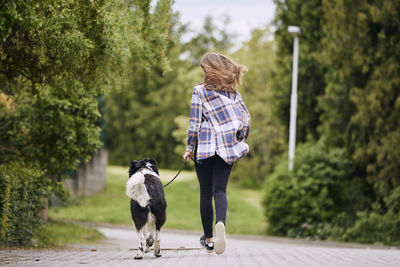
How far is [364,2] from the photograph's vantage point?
67.8 feet

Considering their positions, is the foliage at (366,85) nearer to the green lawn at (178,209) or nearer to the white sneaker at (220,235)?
the green lawn at (178,209)

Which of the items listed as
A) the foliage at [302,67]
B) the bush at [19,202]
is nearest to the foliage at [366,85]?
the foliage at [302,67]

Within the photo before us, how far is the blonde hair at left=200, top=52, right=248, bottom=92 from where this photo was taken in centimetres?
734

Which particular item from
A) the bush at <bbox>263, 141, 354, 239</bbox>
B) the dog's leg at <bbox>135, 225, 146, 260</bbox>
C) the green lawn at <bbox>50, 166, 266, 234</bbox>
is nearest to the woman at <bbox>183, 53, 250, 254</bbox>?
the dog's leg at <bbox>135, 225, 146, 260</bbox>

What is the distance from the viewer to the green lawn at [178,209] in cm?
2757

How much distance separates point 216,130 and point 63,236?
9.97 m

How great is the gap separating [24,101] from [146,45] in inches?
130

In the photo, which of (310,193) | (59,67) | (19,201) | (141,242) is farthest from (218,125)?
(310,193)

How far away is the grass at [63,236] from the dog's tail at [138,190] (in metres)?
5.70

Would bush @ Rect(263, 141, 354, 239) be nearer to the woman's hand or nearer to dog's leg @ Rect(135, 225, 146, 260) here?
dog's leg @ Rect(135, 225, 146, 260)

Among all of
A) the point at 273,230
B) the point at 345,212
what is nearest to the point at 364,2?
the point at 345,212

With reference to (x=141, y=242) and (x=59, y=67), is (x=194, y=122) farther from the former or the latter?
(x=59, y=67)

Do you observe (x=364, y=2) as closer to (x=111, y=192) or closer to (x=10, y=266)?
(x=10, y=266)

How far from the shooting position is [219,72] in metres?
7.34
